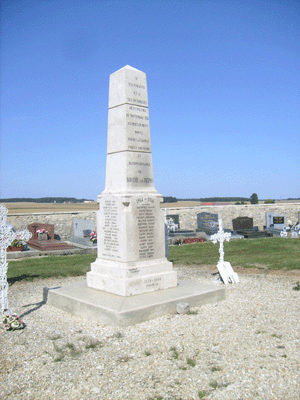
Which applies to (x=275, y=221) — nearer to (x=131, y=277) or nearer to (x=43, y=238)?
(x=43, y=238)

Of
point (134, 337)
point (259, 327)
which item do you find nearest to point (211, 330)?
point (259, 327)

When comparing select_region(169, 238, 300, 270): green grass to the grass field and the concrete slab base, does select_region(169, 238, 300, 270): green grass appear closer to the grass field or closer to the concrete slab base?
the grass field

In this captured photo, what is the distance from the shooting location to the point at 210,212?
2458 cm

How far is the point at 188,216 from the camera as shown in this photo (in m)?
23.2

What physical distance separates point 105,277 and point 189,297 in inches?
63.4

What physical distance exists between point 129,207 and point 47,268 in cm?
542

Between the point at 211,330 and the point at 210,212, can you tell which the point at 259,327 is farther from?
the point at 210,212

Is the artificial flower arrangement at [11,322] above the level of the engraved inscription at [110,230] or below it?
below

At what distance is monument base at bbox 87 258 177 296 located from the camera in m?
6.35

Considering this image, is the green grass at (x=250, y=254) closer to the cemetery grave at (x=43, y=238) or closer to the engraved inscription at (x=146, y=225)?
the engraved inscription at (x=146, y=225)

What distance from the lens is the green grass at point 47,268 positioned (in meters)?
9.72

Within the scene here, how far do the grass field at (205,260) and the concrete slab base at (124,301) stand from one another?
318cm

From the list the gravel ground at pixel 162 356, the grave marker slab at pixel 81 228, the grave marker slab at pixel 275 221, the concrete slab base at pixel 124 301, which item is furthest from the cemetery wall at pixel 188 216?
the gravel ground at pixel 162 356

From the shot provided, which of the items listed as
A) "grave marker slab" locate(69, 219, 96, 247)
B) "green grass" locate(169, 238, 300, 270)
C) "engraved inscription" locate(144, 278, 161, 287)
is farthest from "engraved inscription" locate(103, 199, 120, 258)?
"grave marker slab" locate(69, 219, 96, 247)
